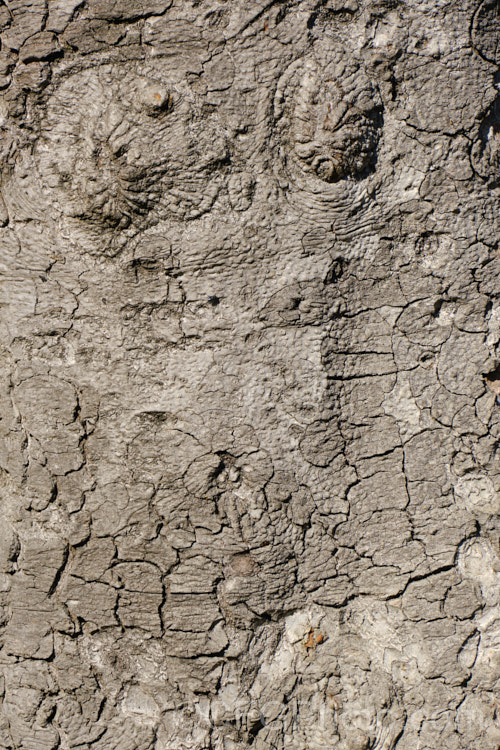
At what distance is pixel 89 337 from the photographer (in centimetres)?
116

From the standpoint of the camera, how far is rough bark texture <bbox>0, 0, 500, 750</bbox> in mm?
1103

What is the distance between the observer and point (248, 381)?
45.1 inches

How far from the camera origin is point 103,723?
1.19m

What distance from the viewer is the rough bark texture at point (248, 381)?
1.10 meters

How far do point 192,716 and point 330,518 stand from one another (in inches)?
18.7

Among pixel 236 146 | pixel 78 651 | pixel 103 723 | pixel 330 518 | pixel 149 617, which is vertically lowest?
pixel 103 723

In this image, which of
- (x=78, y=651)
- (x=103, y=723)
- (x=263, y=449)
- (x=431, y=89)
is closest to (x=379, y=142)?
(x=431, y=89)

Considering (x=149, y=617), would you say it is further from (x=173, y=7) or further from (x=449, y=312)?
(x=173, y=7)

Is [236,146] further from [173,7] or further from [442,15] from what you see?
[442,15]

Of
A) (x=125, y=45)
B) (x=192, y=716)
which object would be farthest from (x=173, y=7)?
(x=192, y=716)

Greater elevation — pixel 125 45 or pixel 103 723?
pixel 125 45

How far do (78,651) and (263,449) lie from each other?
1.82ft

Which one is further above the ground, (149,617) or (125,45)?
Answer: (125,45)

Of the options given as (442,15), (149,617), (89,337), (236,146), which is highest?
(442,15)
